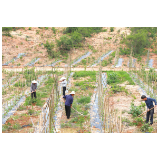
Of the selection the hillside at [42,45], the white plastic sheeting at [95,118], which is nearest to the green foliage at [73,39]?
the hillside at [42,45]

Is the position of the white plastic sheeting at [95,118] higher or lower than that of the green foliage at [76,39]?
lower

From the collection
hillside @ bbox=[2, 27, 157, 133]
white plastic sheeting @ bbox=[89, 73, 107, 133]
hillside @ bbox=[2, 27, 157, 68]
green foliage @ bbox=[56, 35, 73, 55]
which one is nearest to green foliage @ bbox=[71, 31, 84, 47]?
hillside @ bbox=[2, 27, 157, 133]

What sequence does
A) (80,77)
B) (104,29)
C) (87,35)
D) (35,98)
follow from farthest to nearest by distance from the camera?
(104,29) < (87,35) < (80,77) < (35,98)

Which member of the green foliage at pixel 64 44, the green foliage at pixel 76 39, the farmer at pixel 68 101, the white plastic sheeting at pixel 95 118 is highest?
the green foliage at pixel 76 39

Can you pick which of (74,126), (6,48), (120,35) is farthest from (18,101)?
(120,35)

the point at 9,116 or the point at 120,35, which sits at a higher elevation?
the point at 120,35

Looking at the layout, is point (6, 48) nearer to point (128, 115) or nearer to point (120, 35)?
point (120, 35)

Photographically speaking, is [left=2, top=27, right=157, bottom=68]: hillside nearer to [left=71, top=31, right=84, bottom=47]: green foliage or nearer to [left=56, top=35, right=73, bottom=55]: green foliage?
[left=56, top=35, right=73, bottom=55]: green foliage

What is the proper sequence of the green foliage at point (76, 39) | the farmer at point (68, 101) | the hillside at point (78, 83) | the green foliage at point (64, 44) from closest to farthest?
1. the hillside at point (78, 83)
2. the farmer at point (68, 101)
3. the green foliage at point (64, 44)
4. the green foliage at point (76, 39)

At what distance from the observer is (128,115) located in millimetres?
6203

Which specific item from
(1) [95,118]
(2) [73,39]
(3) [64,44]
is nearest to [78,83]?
(1) [95,118]

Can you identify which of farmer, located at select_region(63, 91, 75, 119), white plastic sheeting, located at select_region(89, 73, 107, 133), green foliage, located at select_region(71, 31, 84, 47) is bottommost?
white plastic sheeting, located at select_region(89, 73, 107, 133)

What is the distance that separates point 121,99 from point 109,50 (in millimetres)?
11671

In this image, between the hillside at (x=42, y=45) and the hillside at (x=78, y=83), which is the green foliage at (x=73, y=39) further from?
the hillside at (x=42, y=45)
